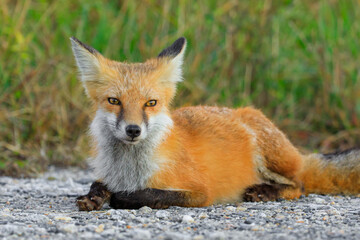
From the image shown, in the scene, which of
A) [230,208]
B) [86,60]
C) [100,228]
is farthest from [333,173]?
[100,228]

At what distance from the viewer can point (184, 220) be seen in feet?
13.3

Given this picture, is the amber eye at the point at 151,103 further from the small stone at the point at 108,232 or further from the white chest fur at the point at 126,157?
the small stone at the point at 108,232

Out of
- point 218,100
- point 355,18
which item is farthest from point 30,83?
point 355,18

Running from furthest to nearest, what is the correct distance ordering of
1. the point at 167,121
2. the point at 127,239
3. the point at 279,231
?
1. the point at 167,121
2. the point at 279,231
3. the point at 127,239

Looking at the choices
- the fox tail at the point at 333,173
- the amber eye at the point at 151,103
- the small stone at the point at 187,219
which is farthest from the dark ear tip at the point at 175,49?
the fox tail at the point at 333,173

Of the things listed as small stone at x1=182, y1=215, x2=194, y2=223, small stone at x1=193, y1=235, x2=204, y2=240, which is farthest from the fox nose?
small stone at x1=193, y1=235, x2=204, y2=240

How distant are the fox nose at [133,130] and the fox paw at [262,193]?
5.54ft

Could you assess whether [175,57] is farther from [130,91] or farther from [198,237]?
[198,237]

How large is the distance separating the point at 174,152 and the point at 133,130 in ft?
2.33

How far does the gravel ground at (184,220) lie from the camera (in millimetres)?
3539

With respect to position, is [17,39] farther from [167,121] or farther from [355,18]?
[355,18]

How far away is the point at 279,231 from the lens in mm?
3705

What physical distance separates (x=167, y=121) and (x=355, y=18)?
601 centimetres

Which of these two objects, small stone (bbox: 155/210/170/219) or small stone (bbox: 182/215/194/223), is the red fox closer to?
small stone (bbox: 155/210/170/219)
